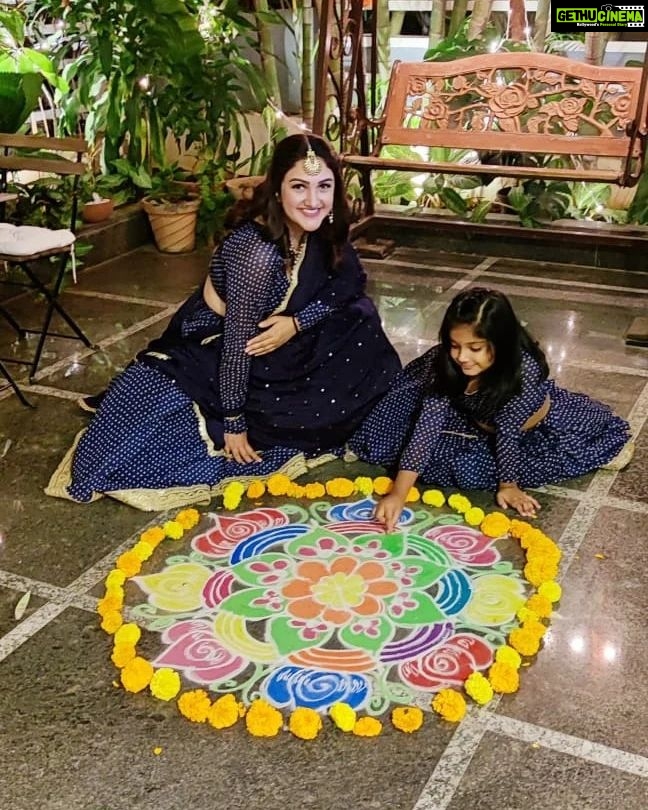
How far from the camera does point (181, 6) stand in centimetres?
518

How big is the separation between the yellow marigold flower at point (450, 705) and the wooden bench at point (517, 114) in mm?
3332


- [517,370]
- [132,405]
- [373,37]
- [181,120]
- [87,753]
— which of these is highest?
[373,37]

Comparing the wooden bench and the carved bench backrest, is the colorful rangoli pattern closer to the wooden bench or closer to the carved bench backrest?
the wooden bench

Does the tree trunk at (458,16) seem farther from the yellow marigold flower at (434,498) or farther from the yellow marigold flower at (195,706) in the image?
the yellow marigold flower at (195,706)

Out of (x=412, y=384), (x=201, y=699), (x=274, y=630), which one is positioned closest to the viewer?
(x=201, y=699)

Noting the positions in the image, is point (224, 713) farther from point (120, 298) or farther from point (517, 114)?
point (517, 114)

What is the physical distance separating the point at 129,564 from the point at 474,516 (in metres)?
0.96

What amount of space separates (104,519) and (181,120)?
→ 3.37 metres

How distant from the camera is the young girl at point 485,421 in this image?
2559 millimetres

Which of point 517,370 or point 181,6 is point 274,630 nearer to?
point 517,370

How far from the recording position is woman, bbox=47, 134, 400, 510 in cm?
281

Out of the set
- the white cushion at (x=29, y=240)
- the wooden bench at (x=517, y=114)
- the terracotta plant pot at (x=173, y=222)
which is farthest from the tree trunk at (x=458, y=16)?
the white cushion at (x=29, y=240)

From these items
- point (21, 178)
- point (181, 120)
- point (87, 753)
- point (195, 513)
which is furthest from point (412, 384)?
point (21, 178)

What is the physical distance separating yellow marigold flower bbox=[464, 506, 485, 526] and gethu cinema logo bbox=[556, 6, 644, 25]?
3067mm
